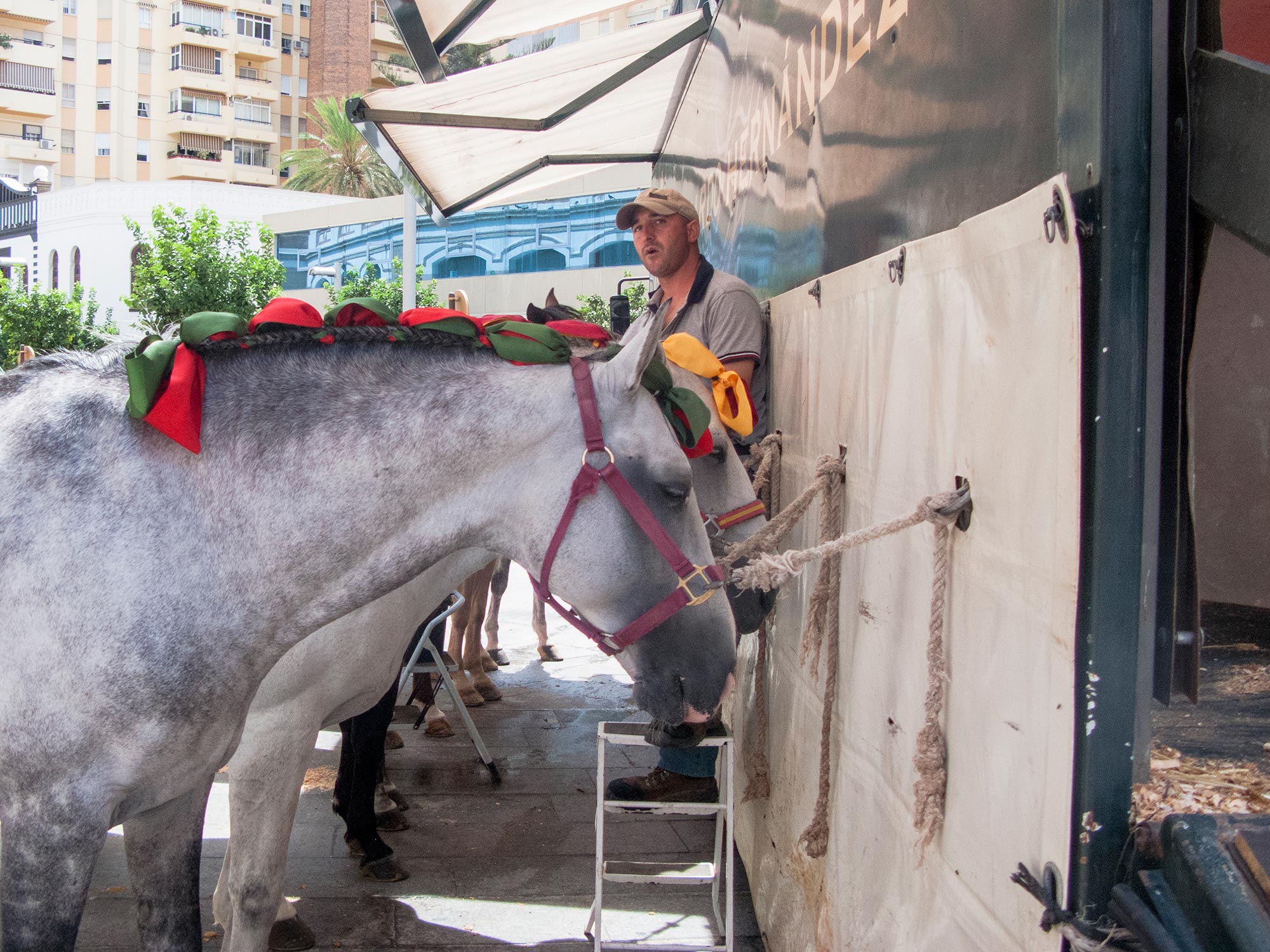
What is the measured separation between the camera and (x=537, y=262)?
3369 cm

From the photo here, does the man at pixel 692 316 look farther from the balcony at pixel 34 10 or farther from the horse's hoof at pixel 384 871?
the balcony at pixel 34 10

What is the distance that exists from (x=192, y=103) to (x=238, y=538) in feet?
226

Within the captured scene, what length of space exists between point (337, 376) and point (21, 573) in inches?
26.3

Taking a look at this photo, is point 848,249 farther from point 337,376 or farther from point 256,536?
point 256,536

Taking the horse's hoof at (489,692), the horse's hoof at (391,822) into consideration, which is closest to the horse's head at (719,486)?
the horse's hoof at (391,822)

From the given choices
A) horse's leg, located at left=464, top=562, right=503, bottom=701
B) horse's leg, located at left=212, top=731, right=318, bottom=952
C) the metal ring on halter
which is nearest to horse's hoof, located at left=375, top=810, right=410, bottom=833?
horse's leg, located at left=212, top=731, right=318, bottom=952

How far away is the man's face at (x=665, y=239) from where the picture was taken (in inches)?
145

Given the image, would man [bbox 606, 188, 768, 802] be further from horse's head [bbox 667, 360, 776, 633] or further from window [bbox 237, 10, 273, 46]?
window [bbox 237, 10, 273, 46]

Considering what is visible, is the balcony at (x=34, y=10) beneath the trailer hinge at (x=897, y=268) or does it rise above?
above

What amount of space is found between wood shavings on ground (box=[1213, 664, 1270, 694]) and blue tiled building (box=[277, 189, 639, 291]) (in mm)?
28637

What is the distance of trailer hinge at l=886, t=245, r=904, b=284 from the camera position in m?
2.05

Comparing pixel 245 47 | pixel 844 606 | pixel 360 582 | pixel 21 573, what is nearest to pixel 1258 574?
pixel 844 606

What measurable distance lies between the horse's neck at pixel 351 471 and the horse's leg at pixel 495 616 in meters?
4.95

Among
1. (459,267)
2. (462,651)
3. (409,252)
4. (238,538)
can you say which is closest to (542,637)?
(462,651)
